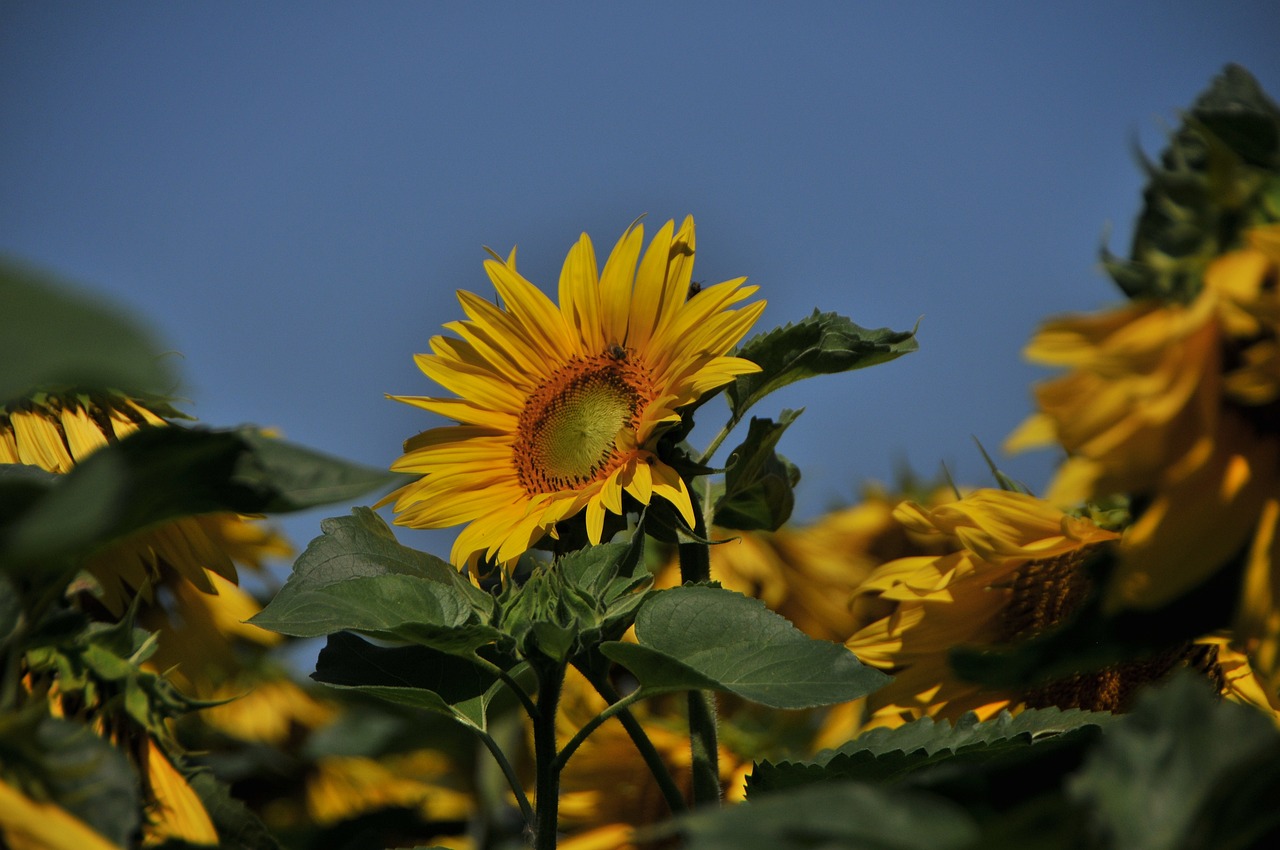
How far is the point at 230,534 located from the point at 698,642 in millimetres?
766

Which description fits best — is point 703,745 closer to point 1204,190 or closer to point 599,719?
point 599,719

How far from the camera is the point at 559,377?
1478 millimetres

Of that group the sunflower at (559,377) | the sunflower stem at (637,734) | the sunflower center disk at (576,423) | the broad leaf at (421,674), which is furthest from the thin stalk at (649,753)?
the sunflower center disk at (576,423)

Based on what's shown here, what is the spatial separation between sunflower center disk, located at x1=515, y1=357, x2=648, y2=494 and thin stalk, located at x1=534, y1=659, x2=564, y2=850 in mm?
435

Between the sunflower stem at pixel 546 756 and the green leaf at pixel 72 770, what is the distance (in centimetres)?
32

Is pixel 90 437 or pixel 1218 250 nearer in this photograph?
pixel 1218 250

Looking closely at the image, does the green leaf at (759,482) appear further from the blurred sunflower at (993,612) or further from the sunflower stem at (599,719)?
the sunflower stem at (599,719)

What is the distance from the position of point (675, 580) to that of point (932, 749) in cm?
92

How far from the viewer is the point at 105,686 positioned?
0.85 meters

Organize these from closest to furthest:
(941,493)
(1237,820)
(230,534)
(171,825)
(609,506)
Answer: (1237,820) → (171,825) → (609,506) → (230,534) → (941,493)

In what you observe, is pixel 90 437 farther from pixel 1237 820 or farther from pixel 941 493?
pixel 941 493

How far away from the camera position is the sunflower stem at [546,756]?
3.01ft

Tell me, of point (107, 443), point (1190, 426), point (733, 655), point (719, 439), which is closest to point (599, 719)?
point (733, 655)

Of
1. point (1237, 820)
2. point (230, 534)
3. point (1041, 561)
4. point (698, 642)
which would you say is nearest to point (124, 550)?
point (230, 534)
